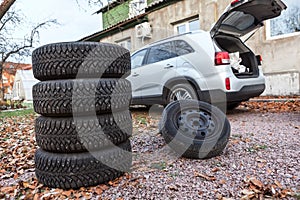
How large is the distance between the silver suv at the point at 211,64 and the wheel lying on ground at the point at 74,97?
268cm

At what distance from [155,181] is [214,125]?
3.20 feet

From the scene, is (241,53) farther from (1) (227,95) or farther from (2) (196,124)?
(2) (196,124)

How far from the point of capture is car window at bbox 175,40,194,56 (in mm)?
4223

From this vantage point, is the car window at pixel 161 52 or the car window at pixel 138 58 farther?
the car window at pixel 138 58

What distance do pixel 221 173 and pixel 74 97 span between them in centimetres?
139

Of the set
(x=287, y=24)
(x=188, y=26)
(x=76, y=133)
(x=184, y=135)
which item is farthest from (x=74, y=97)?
(x=188, y=26)

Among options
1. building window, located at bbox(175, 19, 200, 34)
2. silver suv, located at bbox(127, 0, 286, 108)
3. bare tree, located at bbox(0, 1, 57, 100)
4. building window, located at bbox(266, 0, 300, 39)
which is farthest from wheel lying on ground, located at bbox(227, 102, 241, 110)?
bare tree, located at bbox(0, 1, 57, 100)

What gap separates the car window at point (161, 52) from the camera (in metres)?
4.59

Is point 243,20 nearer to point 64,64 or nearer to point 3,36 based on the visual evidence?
point 64,64

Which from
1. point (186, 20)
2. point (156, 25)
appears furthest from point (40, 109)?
point (156, 25)

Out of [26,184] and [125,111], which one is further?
[125,111]

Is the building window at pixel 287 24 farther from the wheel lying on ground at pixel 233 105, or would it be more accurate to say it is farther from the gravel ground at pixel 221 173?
the gravel ground at pixel 221 173

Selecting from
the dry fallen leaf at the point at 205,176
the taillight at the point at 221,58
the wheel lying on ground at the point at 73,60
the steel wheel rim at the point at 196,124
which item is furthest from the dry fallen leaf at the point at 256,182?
the taillight at the point at 221,58

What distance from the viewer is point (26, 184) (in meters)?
1.80
